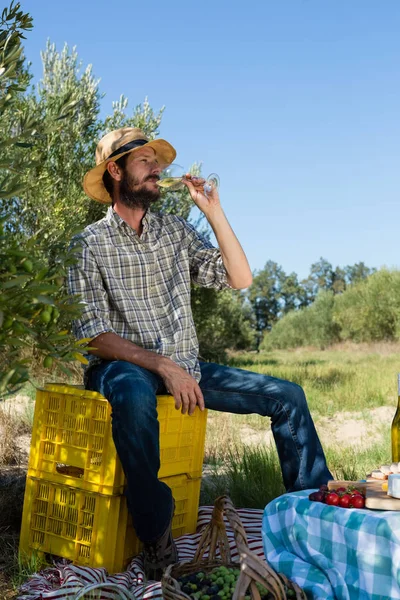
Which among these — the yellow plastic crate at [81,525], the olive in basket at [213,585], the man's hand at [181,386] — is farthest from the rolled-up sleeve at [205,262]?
the olive in basket at [213,585]

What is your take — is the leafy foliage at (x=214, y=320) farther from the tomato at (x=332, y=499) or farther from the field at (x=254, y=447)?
the tomato at (x=332, y=499)

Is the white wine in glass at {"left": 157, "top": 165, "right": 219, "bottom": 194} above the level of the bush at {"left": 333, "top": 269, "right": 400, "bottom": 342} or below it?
below

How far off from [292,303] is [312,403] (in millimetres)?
65352

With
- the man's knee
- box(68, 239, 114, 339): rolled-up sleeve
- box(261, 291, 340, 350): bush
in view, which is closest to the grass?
the man's knee

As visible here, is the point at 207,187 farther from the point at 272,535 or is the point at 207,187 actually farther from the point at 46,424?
the point at 272,535

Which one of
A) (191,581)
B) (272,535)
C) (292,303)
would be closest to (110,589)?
(191,581)

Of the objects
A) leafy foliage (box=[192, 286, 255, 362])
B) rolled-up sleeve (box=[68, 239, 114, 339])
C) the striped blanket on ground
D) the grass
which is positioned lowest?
the striped blanket on ground

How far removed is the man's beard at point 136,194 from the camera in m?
4.16

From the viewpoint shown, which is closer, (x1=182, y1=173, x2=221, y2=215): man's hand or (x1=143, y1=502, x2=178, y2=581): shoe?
(x1=143, y1=502, x2=178, y2=581): shoe

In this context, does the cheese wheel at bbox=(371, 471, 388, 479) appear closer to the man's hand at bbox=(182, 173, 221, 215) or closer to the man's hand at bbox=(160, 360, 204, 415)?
the man's hand at bbox=(160, 360, 204, 415)

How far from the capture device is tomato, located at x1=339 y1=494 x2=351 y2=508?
2389 mm

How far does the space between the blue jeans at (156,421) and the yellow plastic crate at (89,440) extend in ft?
0.36

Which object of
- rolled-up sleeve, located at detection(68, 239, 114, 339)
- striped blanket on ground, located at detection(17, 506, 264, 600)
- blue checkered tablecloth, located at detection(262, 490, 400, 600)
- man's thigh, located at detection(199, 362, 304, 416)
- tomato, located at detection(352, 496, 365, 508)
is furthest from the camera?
man's thigh, located at detection(199, 362, 304, 416)

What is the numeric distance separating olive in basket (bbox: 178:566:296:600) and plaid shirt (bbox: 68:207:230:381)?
47.9 inches
